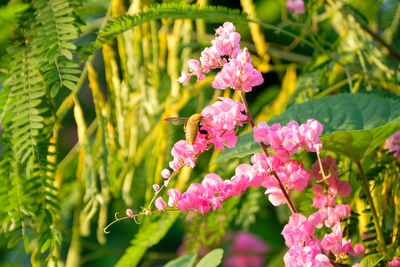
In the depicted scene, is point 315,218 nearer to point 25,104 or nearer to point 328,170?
point 328,170

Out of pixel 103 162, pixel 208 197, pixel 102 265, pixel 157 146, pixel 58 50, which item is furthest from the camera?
pixel 102 265

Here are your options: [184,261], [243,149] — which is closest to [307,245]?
[243,149]

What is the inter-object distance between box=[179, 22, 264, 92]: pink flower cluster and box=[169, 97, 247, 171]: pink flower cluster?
0.02m

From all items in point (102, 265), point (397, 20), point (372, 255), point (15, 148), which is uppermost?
point (397, 20)

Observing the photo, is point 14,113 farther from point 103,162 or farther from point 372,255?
point 372,255

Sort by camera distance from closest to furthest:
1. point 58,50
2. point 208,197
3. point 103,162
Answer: point 208,197 < point 58,50 < point 103,162

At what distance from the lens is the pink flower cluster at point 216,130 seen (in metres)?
0.43

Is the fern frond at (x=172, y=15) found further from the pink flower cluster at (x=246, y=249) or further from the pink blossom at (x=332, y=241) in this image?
the pink flower cluster at (x=246, y=249)

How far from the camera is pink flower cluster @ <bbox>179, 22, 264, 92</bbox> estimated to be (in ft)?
1.42

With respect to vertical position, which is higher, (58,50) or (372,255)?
(58,50)

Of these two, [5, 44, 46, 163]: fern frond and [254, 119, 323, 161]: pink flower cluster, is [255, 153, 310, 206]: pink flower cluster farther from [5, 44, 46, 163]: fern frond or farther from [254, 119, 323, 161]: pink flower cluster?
[5, 44, 46, 163]: fern frond

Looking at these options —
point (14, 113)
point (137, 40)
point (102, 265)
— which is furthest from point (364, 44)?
point (102, 265)

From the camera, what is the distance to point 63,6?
66 centimetres

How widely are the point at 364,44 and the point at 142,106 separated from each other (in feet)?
1.20
